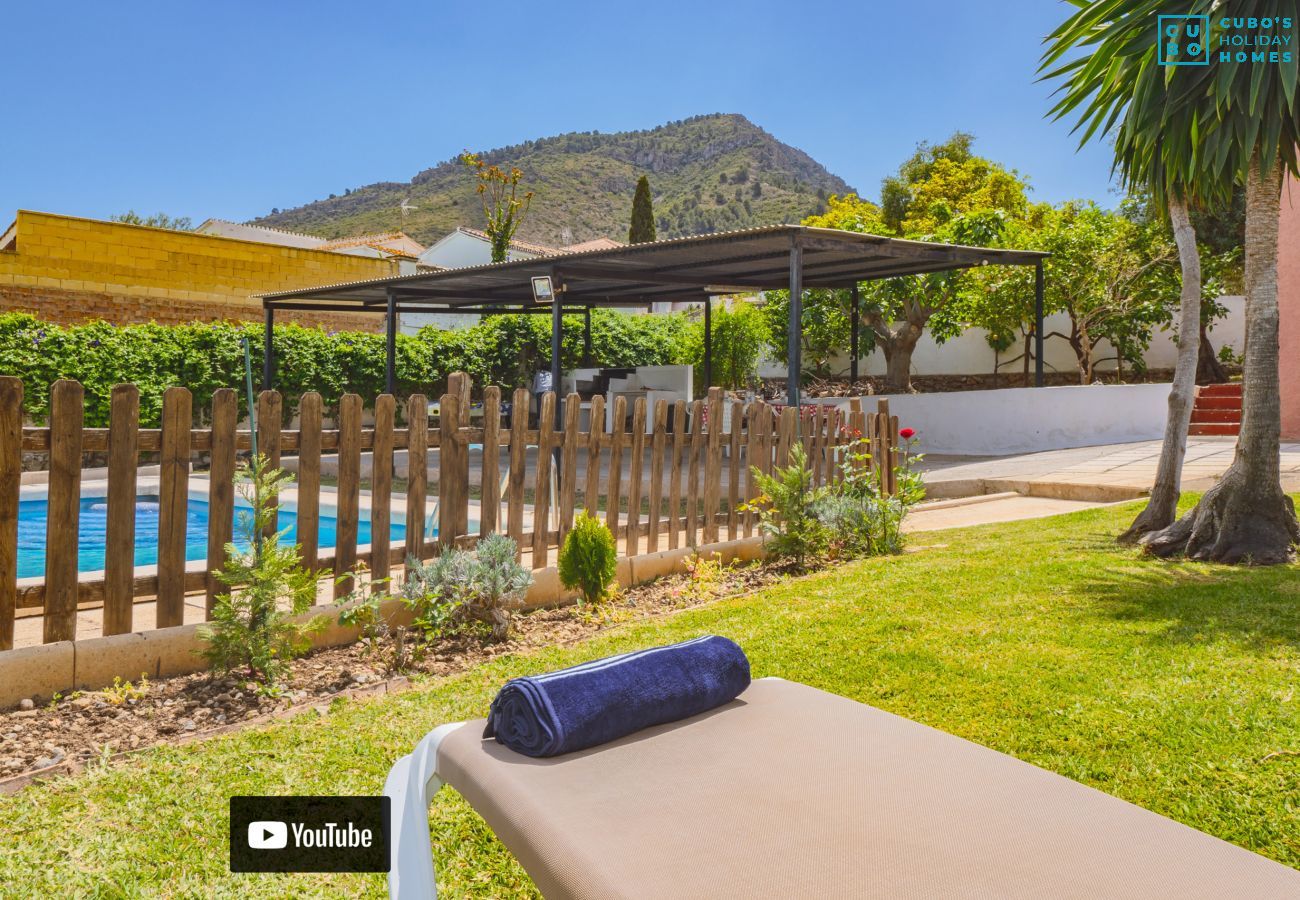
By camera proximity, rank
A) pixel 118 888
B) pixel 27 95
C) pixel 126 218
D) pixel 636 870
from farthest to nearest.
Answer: pixel 27 95 < pixel 126 218 < pixel 118 888 < pixel 636 870

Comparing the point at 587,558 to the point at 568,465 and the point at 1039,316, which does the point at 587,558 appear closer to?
the point at 568,465

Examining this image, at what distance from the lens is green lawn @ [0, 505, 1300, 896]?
7.36 ft

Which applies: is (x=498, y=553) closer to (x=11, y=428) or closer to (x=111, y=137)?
(x=11, y=428)

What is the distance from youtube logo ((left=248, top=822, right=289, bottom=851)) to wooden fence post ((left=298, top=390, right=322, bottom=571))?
2052 mm

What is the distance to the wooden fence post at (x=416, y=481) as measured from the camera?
174 inches

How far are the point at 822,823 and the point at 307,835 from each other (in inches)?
52.1

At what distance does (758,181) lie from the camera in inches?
2785

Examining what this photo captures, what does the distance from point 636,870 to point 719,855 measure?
133mm

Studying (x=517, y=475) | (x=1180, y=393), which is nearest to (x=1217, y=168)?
(x=1180, y=393)

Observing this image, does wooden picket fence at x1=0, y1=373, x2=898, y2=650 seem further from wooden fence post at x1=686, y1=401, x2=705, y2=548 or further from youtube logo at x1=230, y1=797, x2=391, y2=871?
youtube logo at x1=230, y1=797, x2=391, y2=871

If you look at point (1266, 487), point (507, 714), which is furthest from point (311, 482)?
point (1266, 487)

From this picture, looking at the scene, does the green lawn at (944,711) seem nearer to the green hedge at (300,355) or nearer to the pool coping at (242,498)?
the pool coping at (242,498)

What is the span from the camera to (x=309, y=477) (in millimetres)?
4055

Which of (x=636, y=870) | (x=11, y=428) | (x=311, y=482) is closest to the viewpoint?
(x=636, y=870)
